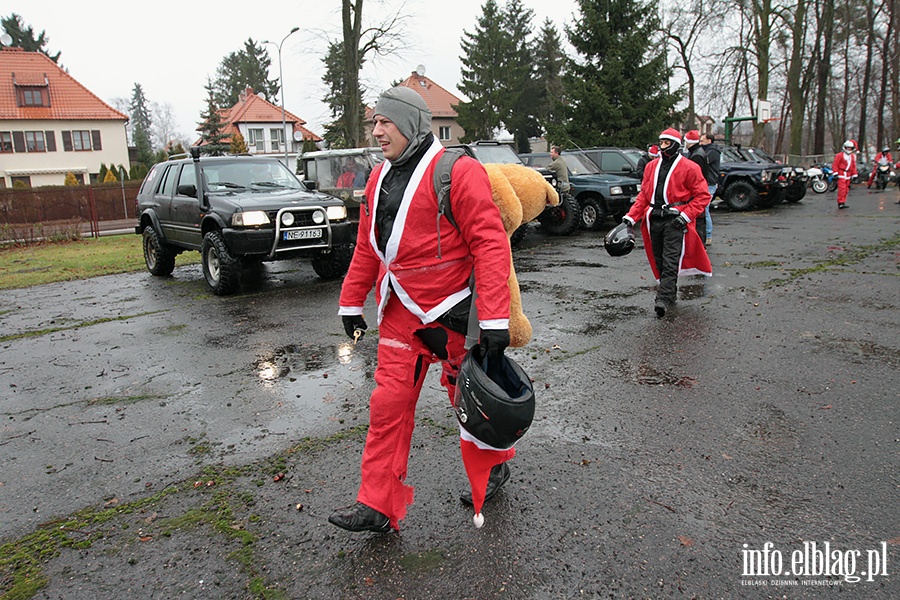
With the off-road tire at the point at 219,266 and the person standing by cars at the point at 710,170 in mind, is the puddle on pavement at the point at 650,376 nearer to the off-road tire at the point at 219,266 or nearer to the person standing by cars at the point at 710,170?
the off-road tire at the point at 219,266

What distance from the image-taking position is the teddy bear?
124 inches

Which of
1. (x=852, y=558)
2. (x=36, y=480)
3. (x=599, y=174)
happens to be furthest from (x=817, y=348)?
(x=599, y=174)

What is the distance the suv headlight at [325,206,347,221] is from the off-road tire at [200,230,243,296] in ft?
4.70

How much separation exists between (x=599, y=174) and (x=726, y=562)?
14072 mm

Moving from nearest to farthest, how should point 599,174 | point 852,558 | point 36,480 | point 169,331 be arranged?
point 852,558
point 36,480
point 169,331
point 599,174

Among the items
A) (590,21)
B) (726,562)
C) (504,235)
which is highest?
(590,21)

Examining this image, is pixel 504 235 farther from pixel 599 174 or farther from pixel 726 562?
pixel 599 174

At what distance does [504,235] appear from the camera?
296 centimetres

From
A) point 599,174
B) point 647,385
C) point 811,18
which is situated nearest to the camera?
point 647,385

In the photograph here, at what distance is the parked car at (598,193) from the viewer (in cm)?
1517

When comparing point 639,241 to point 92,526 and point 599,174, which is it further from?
point 92,526

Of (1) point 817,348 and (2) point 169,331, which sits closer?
(1) point 817,348

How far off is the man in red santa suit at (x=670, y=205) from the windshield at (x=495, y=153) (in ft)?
23.2

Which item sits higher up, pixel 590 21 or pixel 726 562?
pixel 590 21
